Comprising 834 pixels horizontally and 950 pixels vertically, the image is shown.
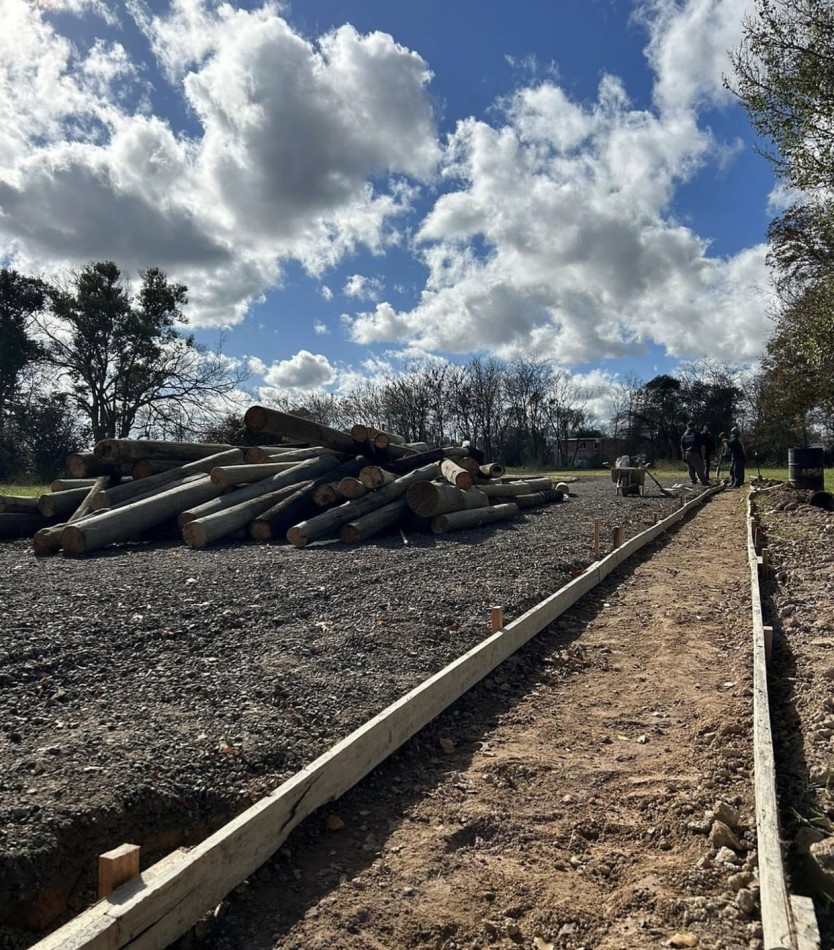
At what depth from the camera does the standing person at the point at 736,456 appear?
68.9 ft

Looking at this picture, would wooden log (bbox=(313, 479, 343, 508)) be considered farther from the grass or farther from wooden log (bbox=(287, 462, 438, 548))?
the grass

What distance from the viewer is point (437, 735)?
3.78 metres

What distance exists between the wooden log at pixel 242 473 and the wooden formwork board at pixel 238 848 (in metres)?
7.56

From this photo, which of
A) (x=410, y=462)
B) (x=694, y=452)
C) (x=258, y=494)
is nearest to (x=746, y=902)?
(x=258, y=494)

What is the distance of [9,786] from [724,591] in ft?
22.1

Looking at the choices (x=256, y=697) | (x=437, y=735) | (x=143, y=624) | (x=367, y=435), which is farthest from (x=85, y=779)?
(x=367, y=435)

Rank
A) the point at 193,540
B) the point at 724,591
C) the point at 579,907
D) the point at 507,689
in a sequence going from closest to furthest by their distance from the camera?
the point at 579,907, the point at 507,689, the point at 724,591, the point at 193,540

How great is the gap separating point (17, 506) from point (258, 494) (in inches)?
160

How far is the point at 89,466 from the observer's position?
39.0 feet

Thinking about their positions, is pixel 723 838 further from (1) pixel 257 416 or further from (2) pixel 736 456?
(2) pixel 736 456

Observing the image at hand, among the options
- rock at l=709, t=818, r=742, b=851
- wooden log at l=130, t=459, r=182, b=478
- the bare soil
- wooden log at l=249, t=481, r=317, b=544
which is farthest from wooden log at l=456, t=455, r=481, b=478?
rock at l=709, t=818, r=742, b=851

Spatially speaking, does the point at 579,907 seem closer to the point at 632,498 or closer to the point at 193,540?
the point at 193,540

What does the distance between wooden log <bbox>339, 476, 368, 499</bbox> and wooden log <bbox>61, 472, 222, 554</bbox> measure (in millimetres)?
2126

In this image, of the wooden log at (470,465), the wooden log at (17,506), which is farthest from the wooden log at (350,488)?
the wooden log at (17,506)
